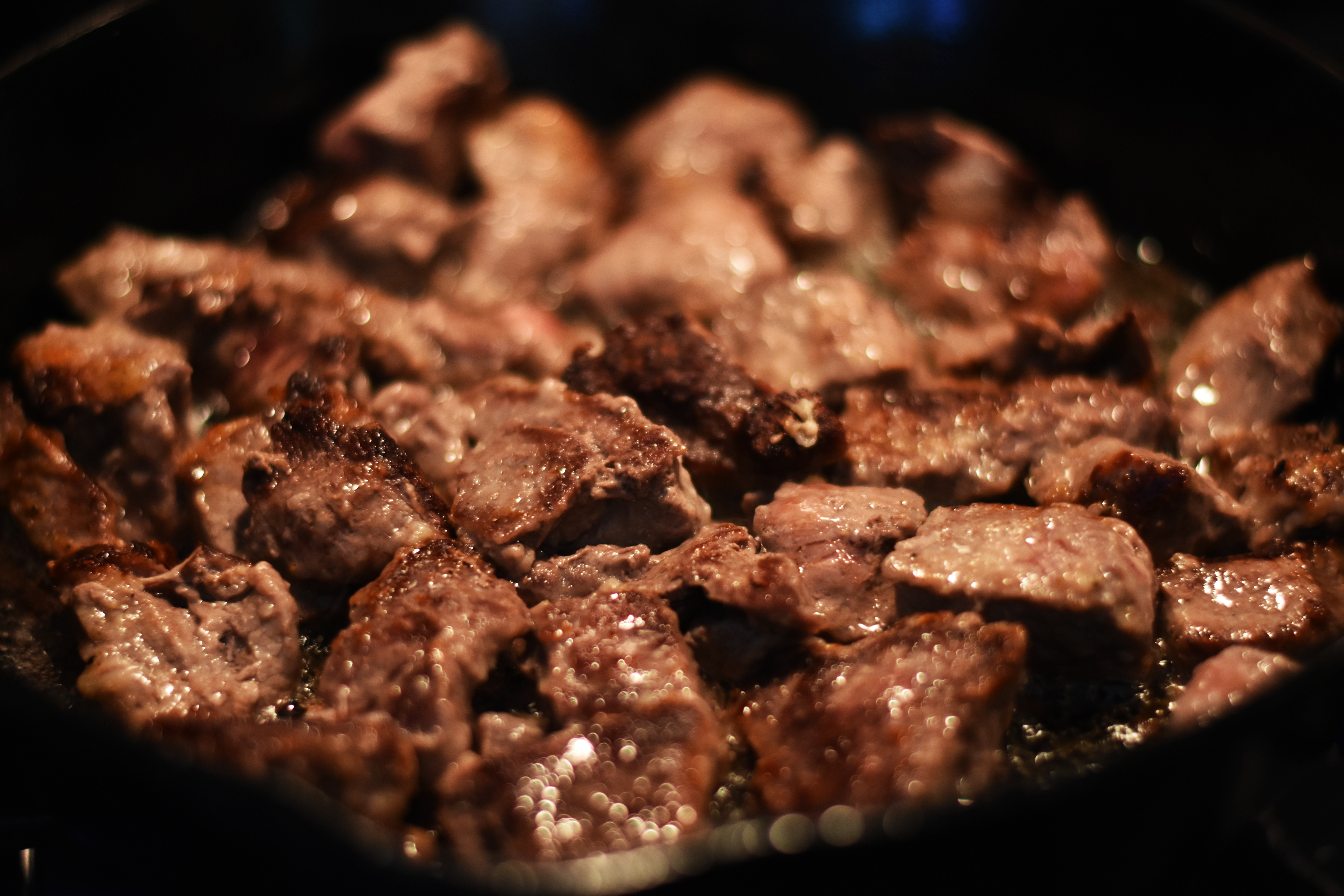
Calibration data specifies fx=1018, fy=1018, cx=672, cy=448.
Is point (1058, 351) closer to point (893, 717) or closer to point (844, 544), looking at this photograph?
point (844, 544)

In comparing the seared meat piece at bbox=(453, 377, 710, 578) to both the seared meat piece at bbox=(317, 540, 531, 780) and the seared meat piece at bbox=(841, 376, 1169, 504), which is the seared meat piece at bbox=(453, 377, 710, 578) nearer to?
the seared meat piece at bbox=(317, 540, 531, 780)

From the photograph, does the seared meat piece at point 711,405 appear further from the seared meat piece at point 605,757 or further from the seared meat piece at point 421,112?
the seared meat piece at point 421,112

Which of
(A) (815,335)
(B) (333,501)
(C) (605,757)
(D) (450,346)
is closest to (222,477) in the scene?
(B) (333,501)

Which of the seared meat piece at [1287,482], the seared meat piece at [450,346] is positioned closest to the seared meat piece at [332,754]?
the seared meat piece at [450,346]

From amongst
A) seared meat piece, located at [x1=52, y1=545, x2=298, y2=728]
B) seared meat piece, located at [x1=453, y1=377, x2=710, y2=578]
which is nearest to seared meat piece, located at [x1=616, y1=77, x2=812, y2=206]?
seared meat piece, located at [x1=453, y1=377, x2=710, y2=578]

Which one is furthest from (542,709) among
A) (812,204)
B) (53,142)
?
(53,142)
